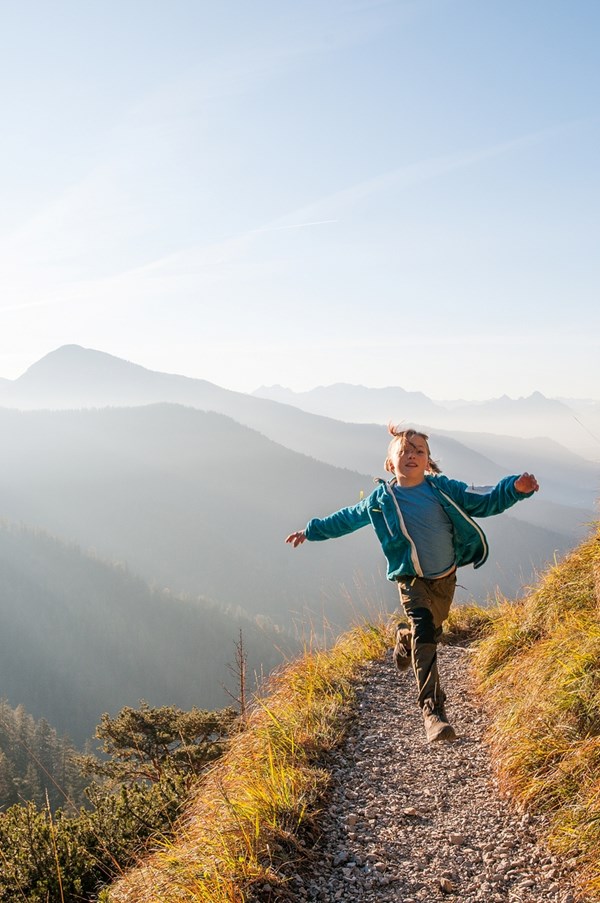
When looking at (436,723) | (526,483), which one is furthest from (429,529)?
(436,723)

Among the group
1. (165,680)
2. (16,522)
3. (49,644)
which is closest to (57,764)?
(165,680)

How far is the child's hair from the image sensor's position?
4859 mm

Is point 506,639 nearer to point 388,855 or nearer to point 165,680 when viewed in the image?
point 388,855

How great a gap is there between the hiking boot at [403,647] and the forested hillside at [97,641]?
114066mm

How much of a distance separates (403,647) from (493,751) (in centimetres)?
114

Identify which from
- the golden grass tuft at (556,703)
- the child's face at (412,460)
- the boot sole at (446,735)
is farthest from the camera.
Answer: the child's face at (412,460)

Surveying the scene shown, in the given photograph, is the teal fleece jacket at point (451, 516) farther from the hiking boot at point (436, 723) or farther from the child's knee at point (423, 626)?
the hiking boot at point (436, 723)

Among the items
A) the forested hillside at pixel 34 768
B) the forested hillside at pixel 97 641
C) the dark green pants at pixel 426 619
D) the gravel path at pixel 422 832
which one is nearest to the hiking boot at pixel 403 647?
the dark green pants at pixel 426 619

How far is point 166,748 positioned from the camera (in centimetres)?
1862

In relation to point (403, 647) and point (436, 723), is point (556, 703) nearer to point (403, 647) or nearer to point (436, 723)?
point (436, 723)

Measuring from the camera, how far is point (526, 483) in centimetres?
435

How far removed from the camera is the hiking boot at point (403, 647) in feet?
16.1

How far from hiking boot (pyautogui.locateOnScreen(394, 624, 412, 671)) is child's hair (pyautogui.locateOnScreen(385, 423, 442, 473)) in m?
1.28

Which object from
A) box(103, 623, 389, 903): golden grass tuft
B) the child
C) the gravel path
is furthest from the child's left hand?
box(103, 623, 389, 903): golden grass tuft
